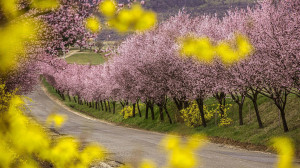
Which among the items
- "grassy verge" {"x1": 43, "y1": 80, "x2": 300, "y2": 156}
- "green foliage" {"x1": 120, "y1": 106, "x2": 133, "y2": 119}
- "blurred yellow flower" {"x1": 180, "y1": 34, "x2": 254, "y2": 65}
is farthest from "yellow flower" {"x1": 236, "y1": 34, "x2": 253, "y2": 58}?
"green foliage" {"x1": 120, "y1": 106, "x2": 133, "y2": 119}

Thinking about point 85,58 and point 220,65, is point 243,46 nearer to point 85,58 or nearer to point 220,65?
point 220,65

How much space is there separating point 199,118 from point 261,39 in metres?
12.3

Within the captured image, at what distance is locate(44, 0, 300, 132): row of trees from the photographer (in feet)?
68.9

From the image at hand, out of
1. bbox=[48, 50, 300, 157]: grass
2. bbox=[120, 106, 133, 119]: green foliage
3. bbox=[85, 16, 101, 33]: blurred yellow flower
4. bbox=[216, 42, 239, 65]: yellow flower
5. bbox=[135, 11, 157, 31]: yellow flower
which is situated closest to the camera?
bbox=[135, 11, 157, 31]: yellow flower

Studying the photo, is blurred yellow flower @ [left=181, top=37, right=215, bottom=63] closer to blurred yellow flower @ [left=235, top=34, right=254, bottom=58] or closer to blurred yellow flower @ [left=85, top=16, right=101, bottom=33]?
blurred yellow flower @ [left=235, top=34, right=254, bottom=58]

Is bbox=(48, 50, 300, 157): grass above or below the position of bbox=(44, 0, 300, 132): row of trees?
below

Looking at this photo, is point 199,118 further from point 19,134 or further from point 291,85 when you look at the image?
point 19,134

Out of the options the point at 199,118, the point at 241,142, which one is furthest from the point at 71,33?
the point at 199,118

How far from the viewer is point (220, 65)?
2809cm

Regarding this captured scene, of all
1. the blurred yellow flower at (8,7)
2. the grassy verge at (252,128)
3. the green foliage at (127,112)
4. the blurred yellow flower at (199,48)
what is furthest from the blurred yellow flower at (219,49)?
the blurred yellow flower at (8,7)

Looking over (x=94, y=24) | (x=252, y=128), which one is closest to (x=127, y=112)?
(x=252, y=128)

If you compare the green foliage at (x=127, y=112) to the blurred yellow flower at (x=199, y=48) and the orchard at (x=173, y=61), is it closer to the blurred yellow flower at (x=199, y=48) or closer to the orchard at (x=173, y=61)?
the orchard at (x=173, y=61)

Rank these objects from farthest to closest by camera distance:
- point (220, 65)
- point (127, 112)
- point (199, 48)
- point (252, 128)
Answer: point (127, 112), point (199, 48), point (220, 65), point (252, 128)

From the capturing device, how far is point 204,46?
112 ft
